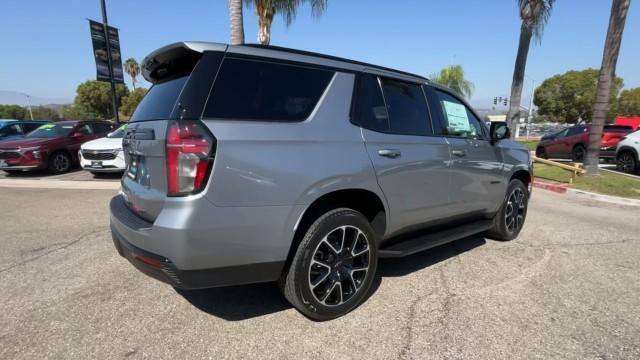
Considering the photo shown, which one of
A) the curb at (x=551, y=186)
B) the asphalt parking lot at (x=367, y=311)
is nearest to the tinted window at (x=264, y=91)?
the asphalt parking lot at (x=367, y=311)

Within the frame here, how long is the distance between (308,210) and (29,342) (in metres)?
2.07

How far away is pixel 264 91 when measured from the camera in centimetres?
244

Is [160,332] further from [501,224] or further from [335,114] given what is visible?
[501,224]

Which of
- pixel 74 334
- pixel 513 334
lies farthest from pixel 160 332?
pixel 513 334

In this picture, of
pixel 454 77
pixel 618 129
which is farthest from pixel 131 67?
pixel 618 129

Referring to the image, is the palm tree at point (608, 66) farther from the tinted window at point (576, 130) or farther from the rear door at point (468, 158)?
the rear door at point (468, 158)

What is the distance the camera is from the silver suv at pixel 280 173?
2.17 m

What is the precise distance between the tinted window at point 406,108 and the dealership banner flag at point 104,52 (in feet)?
49.0

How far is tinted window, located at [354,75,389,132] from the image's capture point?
9.56 feet

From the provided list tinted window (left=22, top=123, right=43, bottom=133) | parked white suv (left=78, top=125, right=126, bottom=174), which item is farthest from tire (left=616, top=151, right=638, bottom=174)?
tinted window (left=22, top=123, right=43, bottom=133)

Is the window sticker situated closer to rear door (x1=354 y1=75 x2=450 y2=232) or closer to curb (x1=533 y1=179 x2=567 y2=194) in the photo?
rear door (x1=354 y1=75 x2=450 y2=232)

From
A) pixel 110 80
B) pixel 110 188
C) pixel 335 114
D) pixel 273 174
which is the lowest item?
pixel 110 188

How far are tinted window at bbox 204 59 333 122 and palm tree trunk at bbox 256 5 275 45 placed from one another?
1053cm

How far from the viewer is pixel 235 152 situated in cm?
219
